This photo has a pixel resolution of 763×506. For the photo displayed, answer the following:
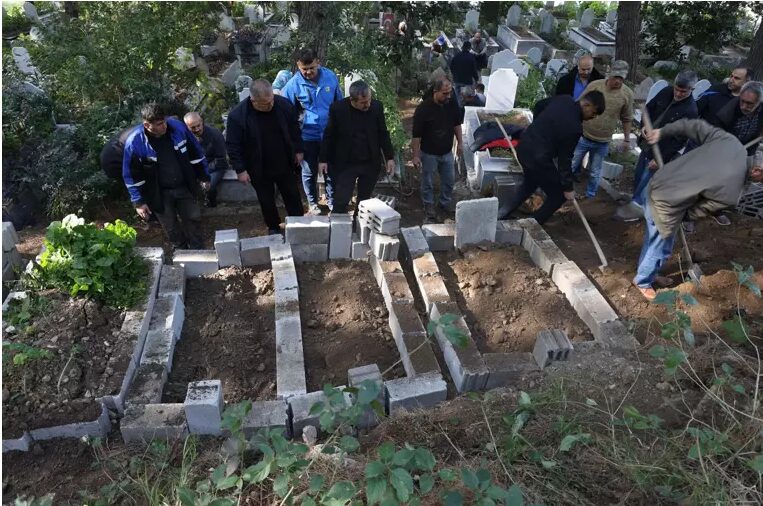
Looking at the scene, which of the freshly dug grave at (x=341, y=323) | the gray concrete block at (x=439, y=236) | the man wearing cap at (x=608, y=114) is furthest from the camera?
the man wearing cap at (x=608, y=114)

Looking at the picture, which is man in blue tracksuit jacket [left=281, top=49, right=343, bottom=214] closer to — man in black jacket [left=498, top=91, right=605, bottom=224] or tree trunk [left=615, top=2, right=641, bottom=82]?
man in black jacket [left=498, top=91, right=605, bottom=224]

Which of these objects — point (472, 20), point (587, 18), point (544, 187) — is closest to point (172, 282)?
point (544, 187)

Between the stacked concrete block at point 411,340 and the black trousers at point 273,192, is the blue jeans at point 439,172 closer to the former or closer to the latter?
the black trousers at point 273,192

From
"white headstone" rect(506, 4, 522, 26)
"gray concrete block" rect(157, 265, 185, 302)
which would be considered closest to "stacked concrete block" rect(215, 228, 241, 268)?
"gray concrete block" rect(157, 265, 185, 302)

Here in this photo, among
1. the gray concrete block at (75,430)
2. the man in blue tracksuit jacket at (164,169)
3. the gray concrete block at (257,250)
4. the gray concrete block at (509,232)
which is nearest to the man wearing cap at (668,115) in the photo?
the gray concrete block at (509,232)

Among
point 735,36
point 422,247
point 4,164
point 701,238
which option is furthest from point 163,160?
point 735,36

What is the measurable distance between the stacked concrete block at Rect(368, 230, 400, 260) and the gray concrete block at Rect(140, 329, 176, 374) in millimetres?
1794

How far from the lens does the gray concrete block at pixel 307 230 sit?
15.5ft

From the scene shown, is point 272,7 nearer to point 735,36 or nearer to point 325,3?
point 325,3

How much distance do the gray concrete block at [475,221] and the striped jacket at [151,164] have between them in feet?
7.85

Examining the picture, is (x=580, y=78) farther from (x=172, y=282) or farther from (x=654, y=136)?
(x=172, y=282)

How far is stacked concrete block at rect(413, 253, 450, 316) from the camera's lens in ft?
13.9

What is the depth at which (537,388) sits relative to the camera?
3475mm

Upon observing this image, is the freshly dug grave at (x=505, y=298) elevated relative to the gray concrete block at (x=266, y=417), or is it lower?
lower
